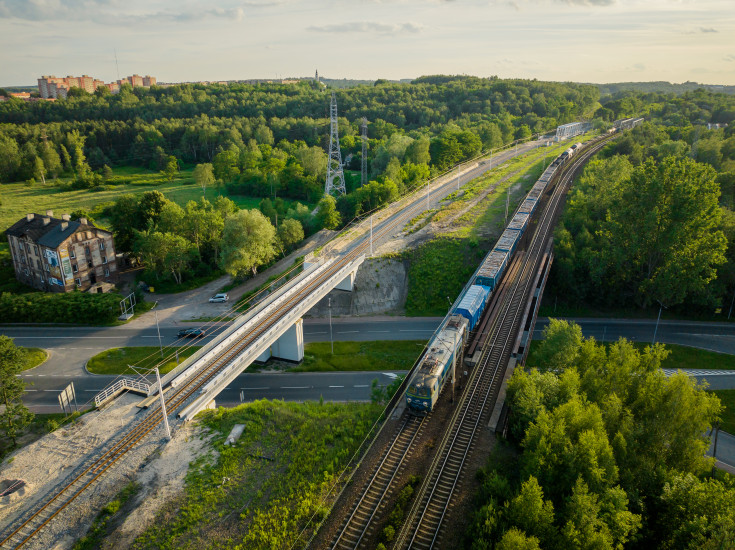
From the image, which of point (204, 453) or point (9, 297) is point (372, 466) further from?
point (9, 297)

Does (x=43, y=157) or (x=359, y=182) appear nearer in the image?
(x=359, y=182)

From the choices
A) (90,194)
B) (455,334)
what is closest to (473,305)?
(455,334)

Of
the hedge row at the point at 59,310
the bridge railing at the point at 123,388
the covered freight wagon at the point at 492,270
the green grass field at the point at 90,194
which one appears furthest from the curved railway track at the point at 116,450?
the green grass field at the point at 90,194

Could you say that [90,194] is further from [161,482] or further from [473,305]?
[473,305]

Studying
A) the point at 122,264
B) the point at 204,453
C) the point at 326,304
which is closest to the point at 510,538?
the point at 204,453

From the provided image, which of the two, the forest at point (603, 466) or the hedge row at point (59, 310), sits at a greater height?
the forest at point (603, 466)

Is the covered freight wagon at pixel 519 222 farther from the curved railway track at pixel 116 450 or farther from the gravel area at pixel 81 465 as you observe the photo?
the gravel area at pixel 81 465

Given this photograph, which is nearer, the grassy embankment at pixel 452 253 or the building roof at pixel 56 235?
the grassy embankment at pixel 452 253
